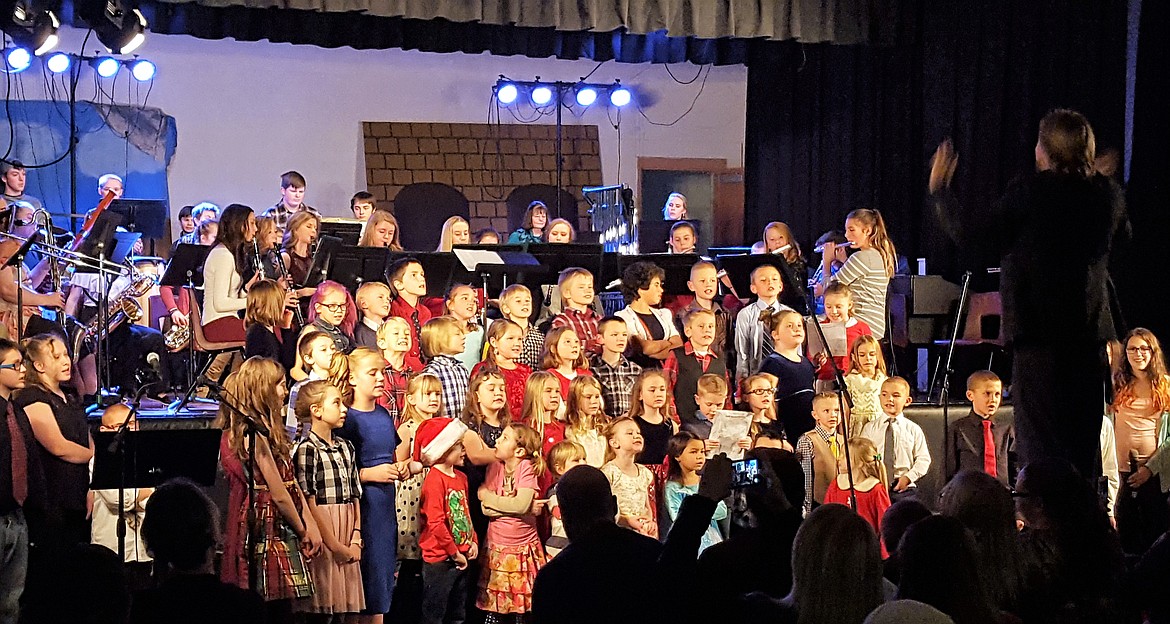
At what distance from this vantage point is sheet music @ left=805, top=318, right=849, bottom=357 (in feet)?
25.8

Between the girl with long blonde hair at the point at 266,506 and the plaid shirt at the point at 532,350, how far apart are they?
5.90 ft

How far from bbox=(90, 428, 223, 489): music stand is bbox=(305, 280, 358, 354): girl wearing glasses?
1.54 metres

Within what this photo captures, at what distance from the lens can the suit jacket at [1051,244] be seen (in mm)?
4660

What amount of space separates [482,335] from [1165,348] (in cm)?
508

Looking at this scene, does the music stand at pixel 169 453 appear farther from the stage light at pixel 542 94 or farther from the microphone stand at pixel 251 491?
the stage light at pixel 542 94

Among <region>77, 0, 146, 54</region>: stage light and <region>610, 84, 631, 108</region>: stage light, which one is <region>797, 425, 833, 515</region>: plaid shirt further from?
<region>610, 84, 631, 108</region>: stage light

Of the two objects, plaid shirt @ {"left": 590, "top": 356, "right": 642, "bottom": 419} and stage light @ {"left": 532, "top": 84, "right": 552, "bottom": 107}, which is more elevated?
stage light @ {"left": 532, "top": 84, "right": 552, "bottom": 107}

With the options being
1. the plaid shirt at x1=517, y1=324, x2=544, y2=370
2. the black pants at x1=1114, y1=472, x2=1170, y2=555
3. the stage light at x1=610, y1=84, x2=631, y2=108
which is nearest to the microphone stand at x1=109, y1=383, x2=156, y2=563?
the plaid shirt at x1=517, y1=324, x2=544, y2=370

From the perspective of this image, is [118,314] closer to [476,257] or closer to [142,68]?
[476,257]

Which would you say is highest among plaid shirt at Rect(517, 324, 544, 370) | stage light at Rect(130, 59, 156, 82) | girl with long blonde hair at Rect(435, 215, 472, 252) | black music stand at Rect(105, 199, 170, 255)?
stage light at Rect(130, 59, 156, 82)

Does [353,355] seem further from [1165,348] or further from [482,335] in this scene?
[1165,348]

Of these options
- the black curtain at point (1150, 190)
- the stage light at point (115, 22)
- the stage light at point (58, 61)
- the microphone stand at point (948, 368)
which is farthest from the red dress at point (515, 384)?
the stage light at point (58, 61)

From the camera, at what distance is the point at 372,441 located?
230 inches

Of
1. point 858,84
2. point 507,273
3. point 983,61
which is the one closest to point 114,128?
point 507,273
